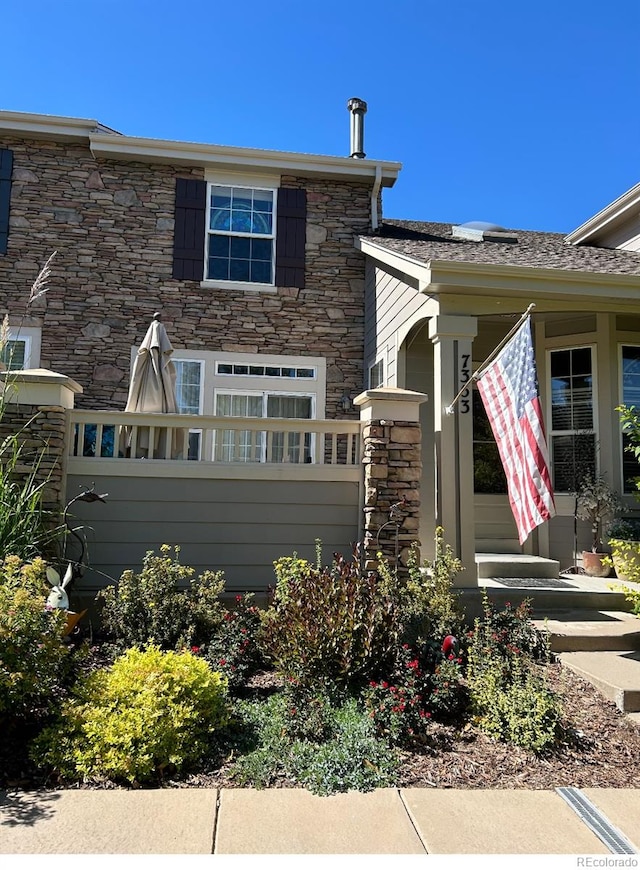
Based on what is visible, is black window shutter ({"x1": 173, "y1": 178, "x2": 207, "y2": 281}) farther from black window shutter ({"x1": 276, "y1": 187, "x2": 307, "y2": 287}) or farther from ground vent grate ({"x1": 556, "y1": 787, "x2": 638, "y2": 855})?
ground vent grate ({"x1": 556, "y1": 787, "x2": 638, "y2": 855})

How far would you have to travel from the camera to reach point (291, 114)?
9.35 meters

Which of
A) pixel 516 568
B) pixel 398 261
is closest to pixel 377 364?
pixel 398 261

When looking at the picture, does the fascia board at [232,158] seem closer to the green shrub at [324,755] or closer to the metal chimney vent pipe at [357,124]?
the metal chimney vent pipe at [357,124]

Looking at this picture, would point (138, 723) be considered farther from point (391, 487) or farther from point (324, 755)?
point (391, 487)

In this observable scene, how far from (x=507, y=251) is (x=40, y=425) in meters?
5.88

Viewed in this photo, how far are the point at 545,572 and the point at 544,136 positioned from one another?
8.67m

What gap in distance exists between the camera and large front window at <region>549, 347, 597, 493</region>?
7930 millimetres

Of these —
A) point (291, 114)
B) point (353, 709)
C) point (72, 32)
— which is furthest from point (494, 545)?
point (72, 32)

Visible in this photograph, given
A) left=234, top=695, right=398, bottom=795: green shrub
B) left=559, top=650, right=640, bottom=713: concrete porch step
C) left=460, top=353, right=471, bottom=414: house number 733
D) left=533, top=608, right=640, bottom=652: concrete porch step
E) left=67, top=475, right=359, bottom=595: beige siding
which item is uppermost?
left=460, top=353, right=471, bottom=414: house number 733

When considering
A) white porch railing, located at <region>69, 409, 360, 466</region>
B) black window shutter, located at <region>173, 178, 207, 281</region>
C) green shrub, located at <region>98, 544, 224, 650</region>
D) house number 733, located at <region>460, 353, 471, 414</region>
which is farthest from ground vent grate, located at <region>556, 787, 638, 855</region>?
black window shutter, located at <region>173, 178, 207, 281</region>

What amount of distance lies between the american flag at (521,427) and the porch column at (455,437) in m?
0.67

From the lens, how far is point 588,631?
18.3 feet

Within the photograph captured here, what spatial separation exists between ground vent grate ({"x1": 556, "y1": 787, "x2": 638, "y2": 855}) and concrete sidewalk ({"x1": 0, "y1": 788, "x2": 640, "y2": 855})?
0.02 metres

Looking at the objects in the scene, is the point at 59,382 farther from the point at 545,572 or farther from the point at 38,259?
the point at 545,572
